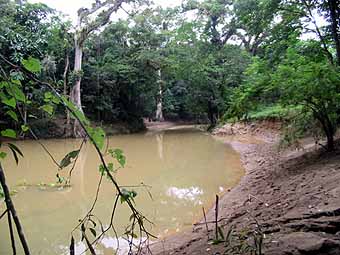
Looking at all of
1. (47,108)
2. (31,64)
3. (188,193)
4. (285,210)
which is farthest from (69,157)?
(188,193)

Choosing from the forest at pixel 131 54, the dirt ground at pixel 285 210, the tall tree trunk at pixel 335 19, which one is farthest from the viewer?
the forest at pixel 131 54

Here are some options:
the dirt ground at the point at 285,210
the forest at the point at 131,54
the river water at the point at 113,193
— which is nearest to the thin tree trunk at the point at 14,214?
the river water at the point at 113,193

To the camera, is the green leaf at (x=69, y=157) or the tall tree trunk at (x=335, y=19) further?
the tall tree trunk at (x=335, y=19)

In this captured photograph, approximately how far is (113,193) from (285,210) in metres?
3.35

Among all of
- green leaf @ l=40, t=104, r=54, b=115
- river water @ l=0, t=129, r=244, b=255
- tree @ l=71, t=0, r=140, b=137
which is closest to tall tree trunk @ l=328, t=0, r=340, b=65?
river water @ l=0, t=129, r=244, b=255

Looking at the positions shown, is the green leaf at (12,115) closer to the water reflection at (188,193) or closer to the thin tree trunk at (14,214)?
the thin tree trunk at (14,214)

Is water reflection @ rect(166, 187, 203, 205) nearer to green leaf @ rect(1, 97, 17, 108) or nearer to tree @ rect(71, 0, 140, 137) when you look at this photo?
green leaf @ rect(1, 97, 17, 108)

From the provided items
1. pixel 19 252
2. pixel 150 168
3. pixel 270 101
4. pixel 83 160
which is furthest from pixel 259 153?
pixel 19 252

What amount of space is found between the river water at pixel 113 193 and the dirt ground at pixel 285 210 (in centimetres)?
51

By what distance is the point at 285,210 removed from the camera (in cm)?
352

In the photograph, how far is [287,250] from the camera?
6.20ft

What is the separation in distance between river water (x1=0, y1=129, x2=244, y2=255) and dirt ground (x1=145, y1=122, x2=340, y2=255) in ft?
1.66

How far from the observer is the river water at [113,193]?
4383 millimetres

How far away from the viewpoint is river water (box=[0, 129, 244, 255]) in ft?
14.4
